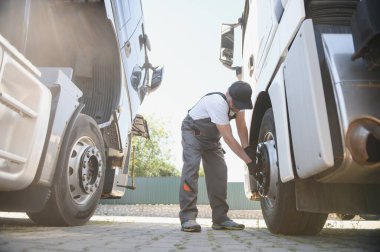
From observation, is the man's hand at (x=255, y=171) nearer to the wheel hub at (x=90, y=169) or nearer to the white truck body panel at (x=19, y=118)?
the wheel hub at (x=90, y=169)

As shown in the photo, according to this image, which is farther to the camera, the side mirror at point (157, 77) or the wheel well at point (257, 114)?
the side mirror at point (157, 77)

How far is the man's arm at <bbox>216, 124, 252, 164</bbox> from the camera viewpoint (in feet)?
9.81

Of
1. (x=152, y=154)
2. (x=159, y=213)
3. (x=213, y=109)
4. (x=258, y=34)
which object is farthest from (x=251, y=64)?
(x=152, y=154)

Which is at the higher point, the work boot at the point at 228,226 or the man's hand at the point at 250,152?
the man's hand at the point at 250,152

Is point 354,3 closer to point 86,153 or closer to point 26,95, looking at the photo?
point 26,95

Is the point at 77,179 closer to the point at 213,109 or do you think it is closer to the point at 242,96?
the point at 213,109

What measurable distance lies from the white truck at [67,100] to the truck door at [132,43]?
10 mm

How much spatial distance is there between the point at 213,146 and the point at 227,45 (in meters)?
1.16

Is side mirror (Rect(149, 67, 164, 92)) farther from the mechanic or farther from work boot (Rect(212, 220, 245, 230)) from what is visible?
work boot (Rect(212, 220, 245, 230))

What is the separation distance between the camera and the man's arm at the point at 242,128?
3.26m

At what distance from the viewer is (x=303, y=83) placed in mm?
1681

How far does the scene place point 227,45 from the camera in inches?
154

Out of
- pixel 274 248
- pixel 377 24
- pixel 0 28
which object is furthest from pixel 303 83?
pixel 0 28

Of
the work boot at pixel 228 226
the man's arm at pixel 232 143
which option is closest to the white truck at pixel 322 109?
the man's arm at pixel 232 143
